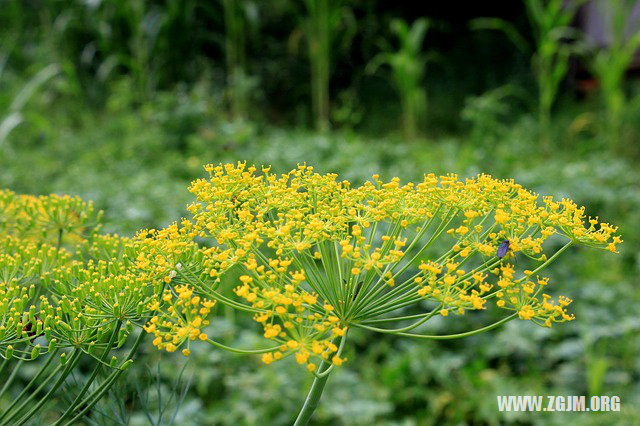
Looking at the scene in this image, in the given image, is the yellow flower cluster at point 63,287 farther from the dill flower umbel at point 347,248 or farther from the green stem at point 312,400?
the green stem at point 312,400

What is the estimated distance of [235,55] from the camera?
895 centimetres

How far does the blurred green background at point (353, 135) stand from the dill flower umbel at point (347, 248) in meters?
0.42

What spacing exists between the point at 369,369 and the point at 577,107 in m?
6.27

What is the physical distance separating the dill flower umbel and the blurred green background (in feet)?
1.38

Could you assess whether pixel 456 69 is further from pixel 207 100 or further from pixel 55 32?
pixel 55 32

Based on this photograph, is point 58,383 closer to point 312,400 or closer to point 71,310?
point 71,310

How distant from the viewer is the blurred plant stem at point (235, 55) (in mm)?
8094

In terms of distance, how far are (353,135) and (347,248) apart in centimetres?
672

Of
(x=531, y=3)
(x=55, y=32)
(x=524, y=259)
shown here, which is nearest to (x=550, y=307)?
(x=524, y=259)

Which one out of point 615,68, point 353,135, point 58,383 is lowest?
point 58,383

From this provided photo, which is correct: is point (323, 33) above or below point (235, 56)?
below

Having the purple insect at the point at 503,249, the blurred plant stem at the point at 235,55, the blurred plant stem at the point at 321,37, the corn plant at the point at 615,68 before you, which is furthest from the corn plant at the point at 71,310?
the blurred plant stem at the point at 235,55

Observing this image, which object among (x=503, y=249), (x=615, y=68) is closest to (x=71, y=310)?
(x=503, y=249)

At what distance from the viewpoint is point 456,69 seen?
9.94 metres
